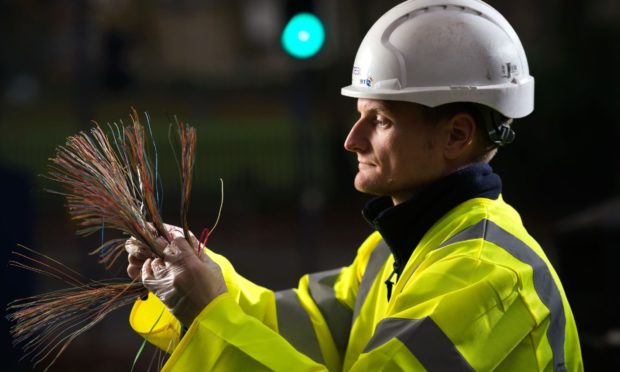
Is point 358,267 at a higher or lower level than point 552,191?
higher

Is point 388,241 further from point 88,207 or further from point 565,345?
point 88,207

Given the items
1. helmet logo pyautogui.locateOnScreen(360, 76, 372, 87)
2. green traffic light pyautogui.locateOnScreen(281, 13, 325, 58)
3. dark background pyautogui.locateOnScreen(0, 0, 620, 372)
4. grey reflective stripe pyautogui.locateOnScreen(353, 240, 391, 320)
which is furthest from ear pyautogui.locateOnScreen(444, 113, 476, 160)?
green traffic light pyautogui.locateOnScreen(281, 13, 325, 58)

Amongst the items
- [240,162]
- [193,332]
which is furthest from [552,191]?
[193,332]

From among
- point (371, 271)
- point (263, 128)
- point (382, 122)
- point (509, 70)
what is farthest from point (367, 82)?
point (263, 128)

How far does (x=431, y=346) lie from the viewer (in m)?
2.57

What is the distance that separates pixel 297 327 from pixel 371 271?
0.93 feet

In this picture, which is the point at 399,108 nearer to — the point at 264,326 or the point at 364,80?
the point at 364,80

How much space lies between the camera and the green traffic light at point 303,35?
6.55 metres

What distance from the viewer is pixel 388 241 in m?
3.01

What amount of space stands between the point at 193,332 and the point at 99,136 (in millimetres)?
690

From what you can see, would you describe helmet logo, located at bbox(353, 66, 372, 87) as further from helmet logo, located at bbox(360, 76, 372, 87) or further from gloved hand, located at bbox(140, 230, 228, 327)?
gloved hand, located at bbox(140, 230, 228, 327)

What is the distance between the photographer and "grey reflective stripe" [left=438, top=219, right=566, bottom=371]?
107 inches

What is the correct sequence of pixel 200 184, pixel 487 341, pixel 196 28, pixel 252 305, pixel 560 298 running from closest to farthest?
pixel 487 341
pixel 560 298
pixel 252 305
pixel 200 184
pixel 196 28

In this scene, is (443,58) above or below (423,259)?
above
